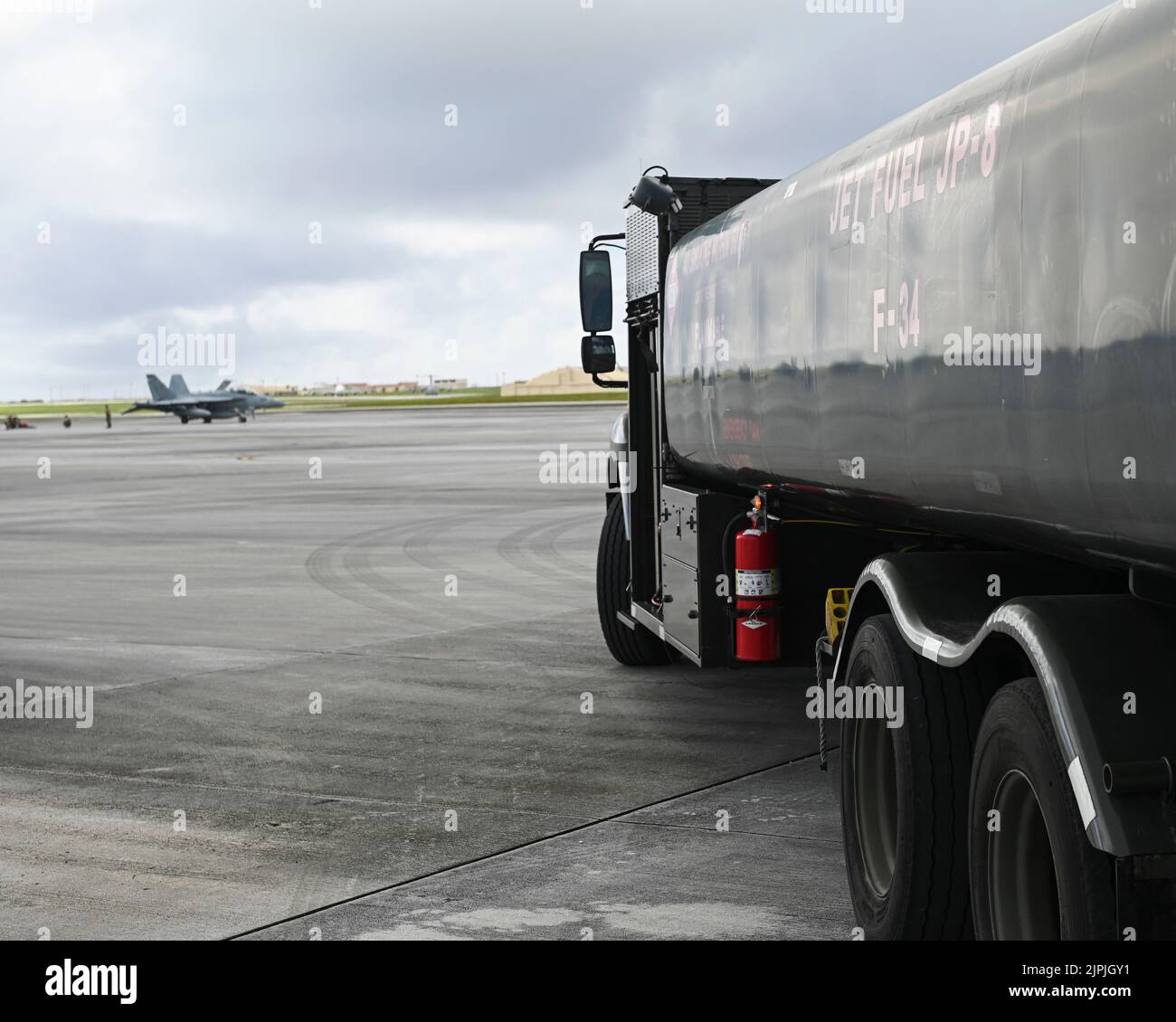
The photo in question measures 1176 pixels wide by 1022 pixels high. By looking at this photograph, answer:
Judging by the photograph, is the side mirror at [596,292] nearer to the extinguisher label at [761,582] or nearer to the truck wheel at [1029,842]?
the extinguisher label at [761,582]

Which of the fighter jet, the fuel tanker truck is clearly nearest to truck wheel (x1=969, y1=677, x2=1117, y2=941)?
the fuel tanker truck

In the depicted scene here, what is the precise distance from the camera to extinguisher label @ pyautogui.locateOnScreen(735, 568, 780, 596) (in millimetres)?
7691

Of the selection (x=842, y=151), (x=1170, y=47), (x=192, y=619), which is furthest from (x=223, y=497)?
(x=1170, y=47)

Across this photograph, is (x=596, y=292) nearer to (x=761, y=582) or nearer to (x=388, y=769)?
(x=761, y=582)

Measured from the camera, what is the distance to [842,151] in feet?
19.5

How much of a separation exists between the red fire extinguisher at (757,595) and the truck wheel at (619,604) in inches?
132

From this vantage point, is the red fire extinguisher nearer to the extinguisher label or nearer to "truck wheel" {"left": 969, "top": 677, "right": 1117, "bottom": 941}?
the extinguisher label

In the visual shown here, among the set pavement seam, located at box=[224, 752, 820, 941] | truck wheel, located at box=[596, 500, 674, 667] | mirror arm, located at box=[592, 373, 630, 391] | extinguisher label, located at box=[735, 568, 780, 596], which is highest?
mirror arm, located at box=[592, 373, 630, 391]

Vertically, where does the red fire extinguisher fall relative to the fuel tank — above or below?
below

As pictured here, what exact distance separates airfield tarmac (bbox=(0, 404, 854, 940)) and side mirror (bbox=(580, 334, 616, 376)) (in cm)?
228

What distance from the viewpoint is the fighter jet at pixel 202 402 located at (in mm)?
106938

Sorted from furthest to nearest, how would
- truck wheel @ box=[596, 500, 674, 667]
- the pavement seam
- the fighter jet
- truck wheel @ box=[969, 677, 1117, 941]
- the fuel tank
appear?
the fighter jet, truck wheel @ box=[596, 500, 674, 667], the pavement seam, truck wheel @ box=[969, 677, 1117, 941], the fuel tank

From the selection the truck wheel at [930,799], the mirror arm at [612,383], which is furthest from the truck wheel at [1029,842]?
the mirror arm at [612,383]

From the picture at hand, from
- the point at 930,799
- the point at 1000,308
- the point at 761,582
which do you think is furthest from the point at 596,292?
the point at 1000,308
